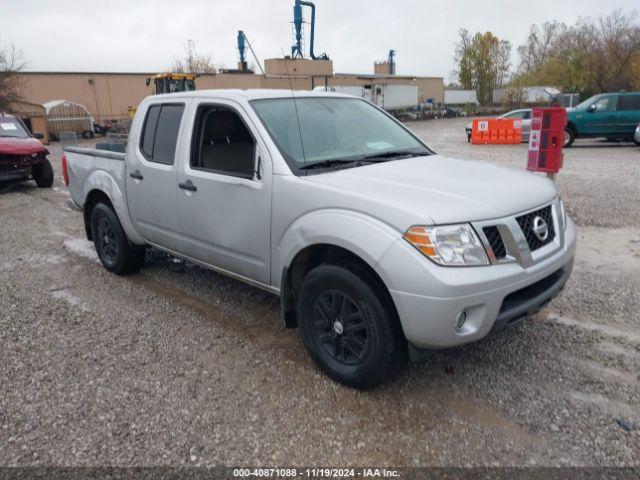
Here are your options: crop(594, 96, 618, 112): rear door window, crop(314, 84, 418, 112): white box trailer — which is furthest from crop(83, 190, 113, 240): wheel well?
crop(314, 84, 418, 112): white box trailer

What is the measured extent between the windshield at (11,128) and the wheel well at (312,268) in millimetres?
11106

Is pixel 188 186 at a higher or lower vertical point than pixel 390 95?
higher

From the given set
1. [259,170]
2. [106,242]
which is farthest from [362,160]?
[106,242]

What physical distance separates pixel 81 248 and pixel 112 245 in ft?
5.26

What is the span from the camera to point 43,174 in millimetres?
12117

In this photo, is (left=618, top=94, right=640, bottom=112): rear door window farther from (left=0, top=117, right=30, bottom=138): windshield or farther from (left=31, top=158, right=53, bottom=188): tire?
(left=0, top=117, right=30, bottom=138): windshield

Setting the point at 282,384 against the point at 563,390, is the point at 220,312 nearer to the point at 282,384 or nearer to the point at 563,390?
the point at 282,384

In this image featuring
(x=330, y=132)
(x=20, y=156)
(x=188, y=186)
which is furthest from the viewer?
(x=20, y=156)

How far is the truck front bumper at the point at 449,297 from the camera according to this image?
109 inches

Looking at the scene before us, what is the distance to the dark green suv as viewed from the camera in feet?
54.9

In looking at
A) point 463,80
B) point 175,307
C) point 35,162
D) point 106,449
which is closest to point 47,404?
point 106,449

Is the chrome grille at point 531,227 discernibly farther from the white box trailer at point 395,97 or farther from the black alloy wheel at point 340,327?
the white box trailer at point 395,97

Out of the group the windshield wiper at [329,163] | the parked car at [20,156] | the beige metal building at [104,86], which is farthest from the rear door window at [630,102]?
the beige metal building at [104,86]

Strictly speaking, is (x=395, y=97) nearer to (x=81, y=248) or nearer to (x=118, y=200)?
(x=81, y=248)
